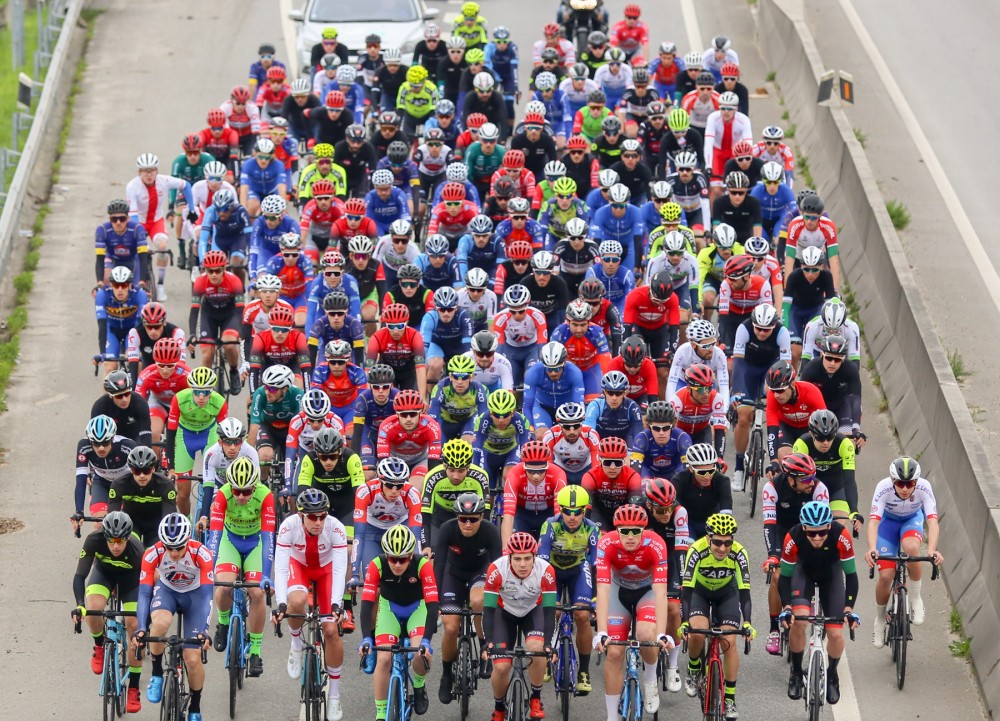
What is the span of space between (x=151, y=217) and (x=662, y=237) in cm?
701

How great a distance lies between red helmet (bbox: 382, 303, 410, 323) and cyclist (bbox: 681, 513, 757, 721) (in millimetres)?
5323

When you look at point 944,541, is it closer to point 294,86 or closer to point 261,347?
point 261,347

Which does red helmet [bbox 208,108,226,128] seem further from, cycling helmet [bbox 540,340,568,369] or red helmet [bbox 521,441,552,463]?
red helmet [bbox 521,441,552,463]

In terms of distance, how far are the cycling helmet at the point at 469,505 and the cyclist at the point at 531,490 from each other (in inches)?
28.0

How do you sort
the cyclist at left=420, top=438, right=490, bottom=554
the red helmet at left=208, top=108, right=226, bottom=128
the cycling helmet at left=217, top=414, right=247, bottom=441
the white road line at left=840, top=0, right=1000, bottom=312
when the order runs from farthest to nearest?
the red helmet at left=208, top=108, right=226, bottom=128 < the white road line at left=840, top=0, right=1000, bottom=312 < the cycling helmet at left=217, top=414, right=247, bottom=441 < the cyclist at left=420, top=438, right=490, bottom=554

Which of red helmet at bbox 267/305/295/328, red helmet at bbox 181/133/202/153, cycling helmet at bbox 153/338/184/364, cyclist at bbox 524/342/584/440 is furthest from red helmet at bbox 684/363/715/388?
red helmet at bbox 181/133/202/153

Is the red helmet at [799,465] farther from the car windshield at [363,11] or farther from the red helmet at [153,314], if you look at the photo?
the car windshield at [363,11]

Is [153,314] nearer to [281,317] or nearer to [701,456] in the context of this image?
[281,317]

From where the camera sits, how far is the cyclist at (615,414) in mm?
18141

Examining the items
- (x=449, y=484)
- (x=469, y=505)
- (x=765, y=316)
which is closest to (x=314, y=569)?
(x=449, y=484)

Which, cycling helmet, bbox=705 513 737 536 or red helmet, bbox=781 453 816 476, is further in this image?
red helmet, bbox=781 453 816 476

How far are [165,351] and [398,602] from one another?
16.8ft

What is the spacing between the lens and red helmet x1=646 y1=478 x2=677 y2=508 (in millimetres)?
16031

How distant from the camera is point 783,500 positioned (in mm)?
16703
